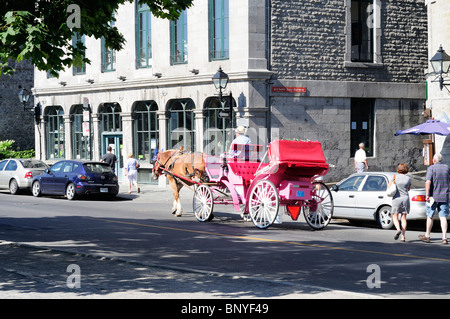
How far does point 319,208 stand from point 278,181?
1.29 meters

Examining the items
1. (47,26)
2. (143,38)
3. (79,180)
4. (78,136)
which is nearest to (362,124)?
(143,38)

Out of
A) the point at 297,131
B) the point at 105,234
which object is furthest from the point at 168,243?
the point at 297,131

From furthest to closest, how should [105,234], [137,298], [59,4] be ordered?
[105,234], [59,4], [137,298]

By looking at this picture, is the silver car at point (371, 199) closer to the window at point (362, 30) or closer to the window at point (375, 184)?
the window at point (375, 184)

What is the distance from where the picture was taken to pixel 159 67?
32.8 meters

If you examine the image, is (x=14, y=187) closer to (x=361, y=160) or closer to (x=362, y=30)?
(x=361, y=160)

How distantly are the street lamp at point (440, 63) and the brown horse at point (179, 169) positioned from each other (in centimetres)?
854

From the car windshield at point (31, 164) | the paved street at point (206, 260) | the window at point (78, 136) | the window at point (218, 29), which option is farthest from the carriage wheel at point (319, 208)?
the window at point (78, 136)

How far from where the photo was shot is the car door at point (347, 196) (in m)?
18.2

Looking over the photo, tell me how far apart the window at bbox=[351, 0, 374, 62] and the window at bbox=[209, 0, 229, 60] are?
5.66 m

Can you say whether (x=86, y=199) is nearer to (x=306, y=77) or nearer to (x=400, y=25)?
(x=306, y=77)

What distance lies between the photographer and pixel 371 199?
17703 millimetres

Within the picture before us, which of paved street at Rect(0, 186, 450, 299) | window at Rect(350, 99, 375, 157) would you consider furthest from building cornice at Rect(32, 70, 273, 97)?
paved street at Rect(0, 186, 450, 299)

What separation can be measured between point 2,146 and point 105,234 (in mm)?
32863
